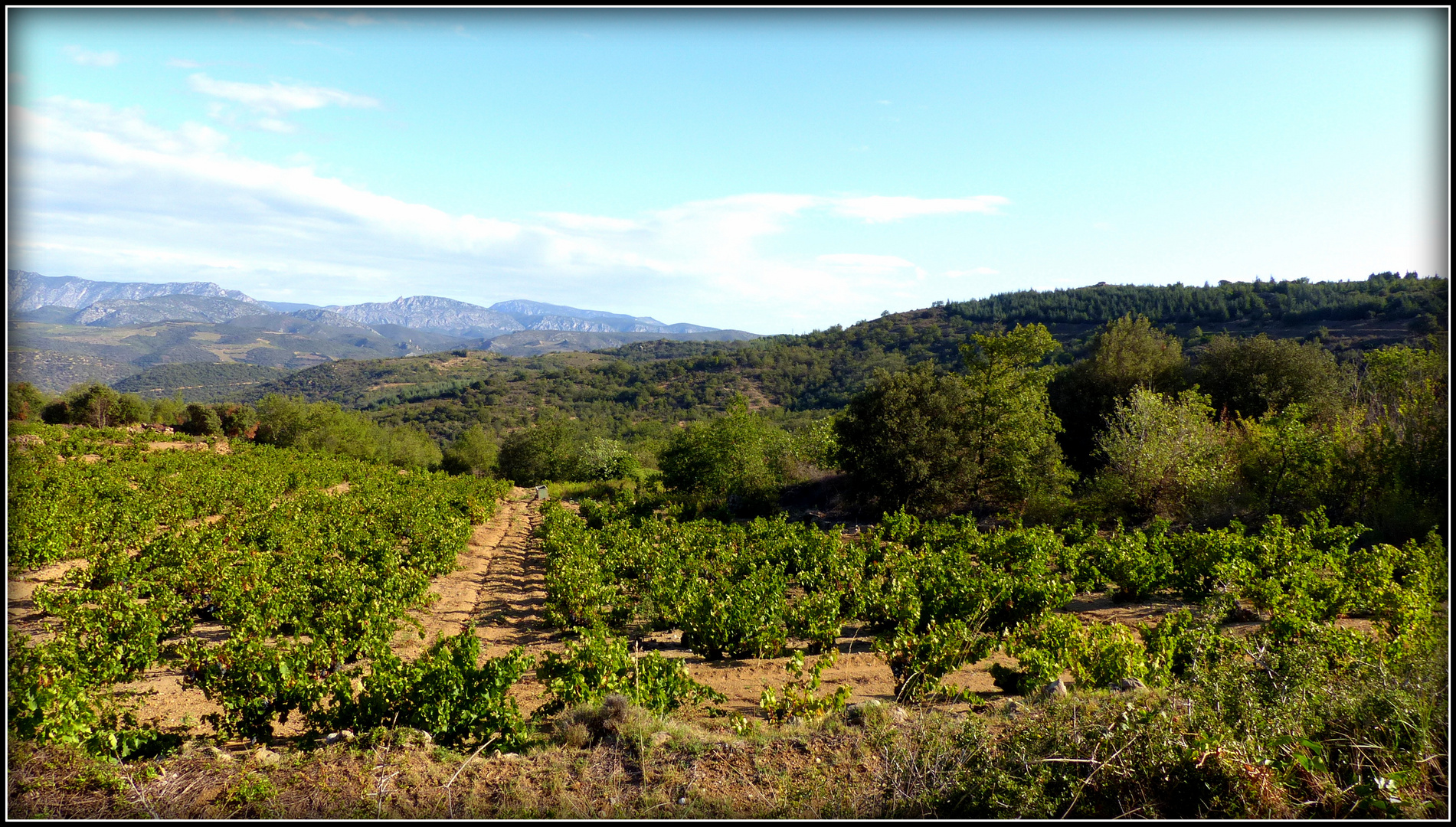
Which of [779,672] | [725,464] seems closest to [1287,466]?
[779,672]

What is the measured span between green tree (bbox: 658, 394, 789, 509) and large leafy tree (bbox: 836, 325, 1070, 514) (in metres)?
6.07

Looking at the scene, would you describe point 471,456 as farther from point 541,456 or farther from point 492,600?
point 492,600

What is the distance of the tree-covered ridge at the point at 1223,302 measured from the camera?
54.1m

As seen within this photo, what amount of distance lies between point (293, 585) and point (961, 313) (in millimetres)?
108447

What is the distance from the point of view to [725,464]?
29594 mm

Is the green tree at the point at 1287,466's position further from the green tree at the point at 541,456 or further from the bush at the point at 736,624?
the green tree at the point at 541,456

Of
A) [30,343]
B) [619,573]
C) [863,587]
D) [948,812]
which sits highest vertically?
[30,343]

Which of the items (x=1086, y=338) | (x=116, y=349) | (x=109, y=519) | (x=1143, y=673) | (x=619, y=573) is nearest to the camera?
(x=1143, y=673)

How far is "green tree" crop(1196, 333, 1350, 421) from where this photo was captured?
2675 centimetres

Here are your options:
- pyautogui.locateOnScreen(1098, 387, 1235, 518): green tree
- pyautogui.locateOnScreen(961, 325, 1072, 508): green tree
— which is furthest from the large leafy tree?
pyautogui.locateOnScreen(1098, 387, 1235, 518): green tree

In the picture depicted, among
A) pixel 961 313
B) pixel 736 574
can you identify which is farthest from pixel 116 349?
pixel 736 574

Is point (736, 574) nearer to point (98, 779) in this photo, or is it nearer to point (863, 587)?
point (863, 587)

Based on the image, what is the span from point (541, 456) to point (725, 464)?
24.3 metres

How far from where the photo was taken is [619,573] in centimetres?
1570
